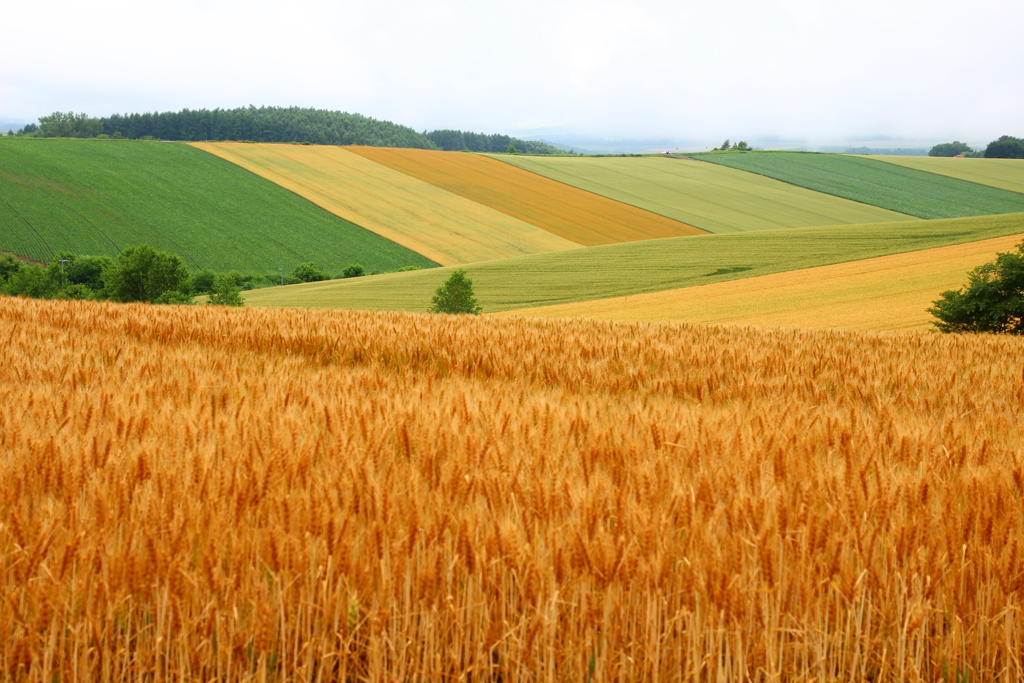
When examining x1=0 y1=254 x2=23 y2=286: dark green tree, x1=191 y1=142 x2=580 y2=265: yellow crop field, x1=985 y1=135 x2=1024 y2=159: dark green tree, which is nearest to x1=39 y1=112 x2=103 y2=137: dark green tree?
x1=191 y1=142 x2=580 y2=265: yellow crop field

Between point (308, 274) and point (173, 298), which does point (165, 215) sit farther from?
point (173, 298)

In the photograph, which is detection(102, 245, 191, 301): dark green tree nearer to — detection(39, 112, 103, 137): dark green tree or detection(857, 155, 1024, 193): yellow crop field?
detection(857, 155, 1024, 193): yellow crop field

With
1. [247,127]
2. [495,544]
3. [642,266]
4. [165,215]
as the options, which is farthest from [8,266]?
[247,127]

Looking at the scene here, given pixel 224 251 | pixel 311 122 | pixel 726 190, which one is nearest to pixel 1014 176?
pixel 726 190

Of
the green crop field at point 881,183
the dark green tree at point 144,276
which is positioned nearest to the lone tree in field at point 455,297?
the dark green tree at point 144,276

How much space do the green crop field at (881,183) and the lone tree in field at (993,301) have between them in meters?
57.5

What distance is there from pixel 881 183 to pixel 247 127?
107m

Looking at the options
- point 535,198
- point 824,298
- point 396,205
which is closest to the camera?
point 824,298

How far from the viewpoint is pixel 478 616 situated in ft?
4.64

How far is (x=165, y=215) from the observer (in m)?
57.1

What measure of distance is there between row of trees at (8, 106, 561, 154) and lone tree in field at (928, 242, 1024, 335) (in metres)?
124

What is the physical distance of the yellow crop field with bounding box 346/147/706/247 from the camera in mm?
61188

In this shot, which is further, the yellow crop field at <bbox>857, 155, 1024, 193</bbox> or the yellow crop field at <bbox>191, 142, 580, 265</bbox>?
the yellow crop field at <bbox>857, 155, 1024, 193</bbox>

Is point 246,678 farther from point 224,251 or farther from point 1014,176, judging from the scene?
point 1014,176
